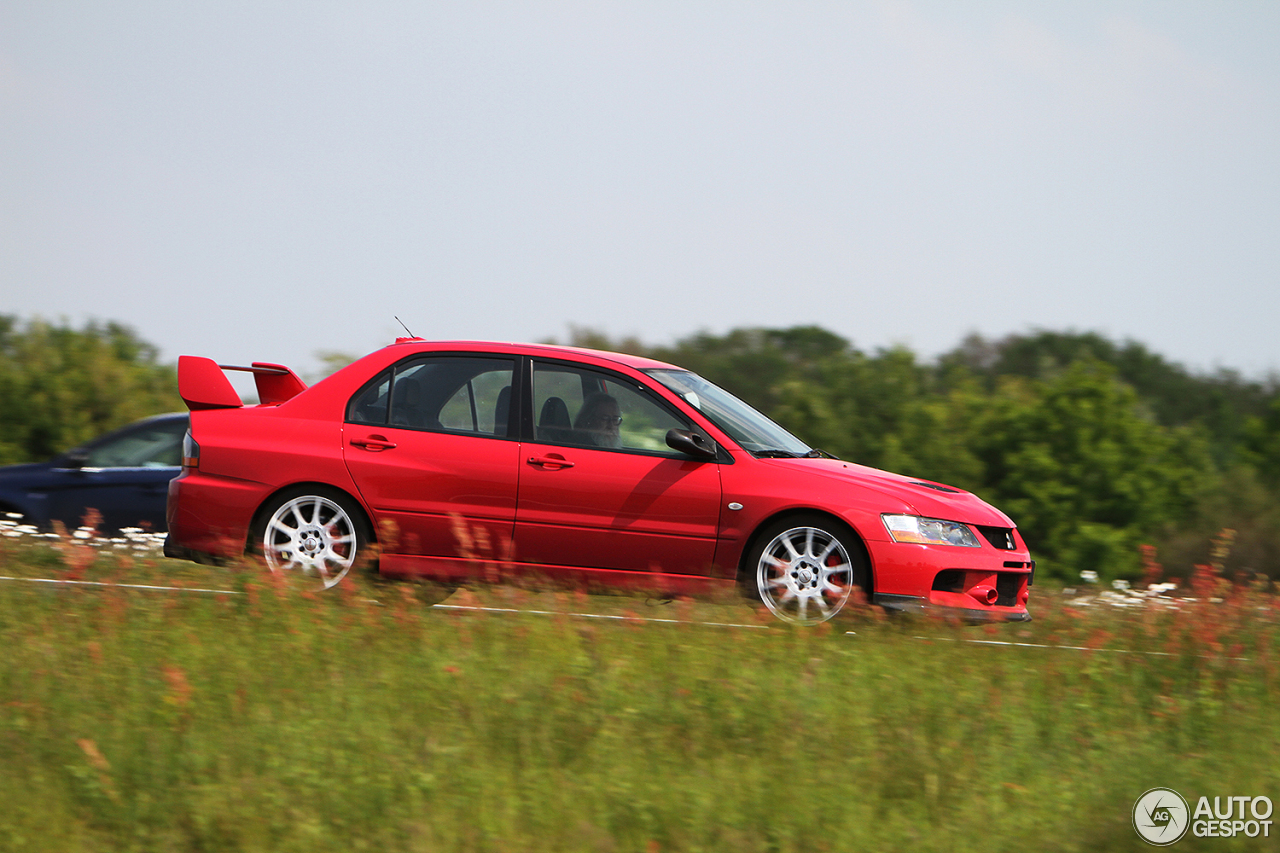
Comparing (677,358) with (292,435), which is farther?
(677,358)

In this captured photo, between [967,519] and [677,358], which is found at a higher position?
[677,358]

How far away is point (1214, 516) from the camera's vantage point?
30.2 meters

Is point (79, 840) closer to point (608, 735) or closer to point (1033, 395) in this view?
point (608, 735)

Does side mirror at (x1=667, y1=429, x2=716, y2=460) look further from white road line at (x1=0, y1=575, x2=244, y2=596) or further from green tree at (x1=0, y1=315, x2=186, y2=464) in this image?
green tree at (x1=0, y1=315, x2=186, y2=464)

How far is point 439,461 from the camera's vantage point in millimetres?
7234

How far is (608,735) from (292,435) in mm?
3436

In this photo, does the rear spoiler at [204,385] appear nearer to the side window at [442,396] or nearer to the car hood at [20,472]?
the side window at [442,396]

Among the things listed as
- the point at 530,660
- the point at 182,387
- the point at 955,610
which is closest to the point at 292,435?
the point at 182,387

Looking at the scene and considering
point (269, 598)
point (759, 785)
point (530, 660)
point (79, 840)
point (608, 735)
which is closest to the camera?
point (79, 840)

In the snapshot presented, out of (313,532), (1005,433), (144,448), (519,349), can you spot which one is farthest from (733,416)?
(1005,433)

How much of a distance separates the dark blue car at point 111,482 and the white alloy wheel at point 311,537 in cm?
380

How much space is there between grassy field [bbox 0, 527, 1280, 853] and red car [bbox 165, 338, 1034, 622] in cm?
42

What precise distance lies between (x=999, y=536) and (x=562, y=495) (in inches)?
98.6

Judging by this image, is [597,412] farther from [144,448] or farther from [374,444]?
[144,448]
